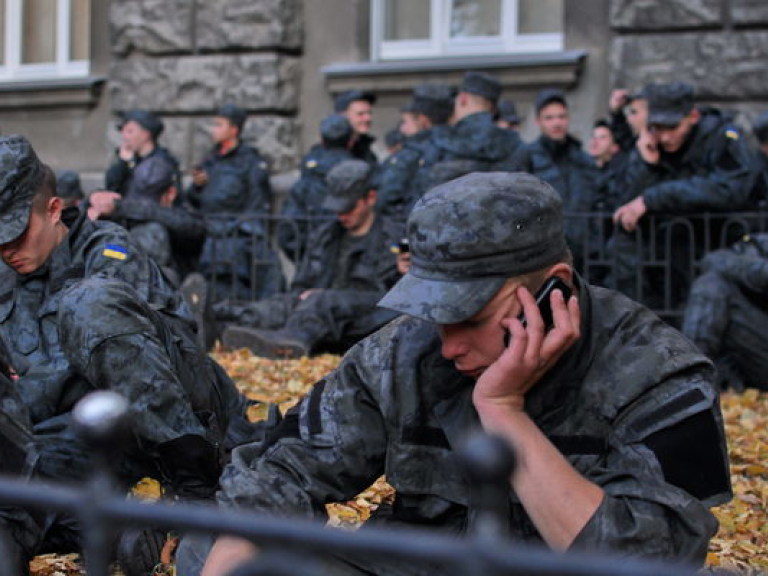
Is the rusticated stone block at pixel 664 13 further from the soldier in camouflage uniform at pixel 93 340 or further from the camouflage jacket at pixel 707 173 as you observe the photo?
the soldier in camouflage uniform at pixel 93 340

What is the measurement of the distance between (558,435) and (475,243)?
41 centimetres

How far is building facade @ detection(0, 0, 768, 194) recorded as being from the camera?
11.6 m

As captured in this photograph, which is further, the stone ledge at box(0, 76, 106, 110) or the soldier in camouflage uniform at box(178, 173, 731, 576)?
the stone ledge at box(0, 76, 106, 110)

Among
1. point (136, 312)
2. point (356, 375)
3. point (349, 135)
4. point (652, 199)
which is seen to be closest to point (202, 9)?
point (349, 135)

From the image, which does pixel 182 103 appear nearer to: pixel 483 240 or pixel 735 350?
pixel 735 350

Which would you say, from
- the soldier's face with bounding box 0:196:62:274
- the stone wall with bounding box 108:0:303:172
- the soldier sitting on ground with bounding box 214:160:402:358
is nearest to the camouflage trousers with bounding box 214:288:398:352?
the soldier sitting on ground with bounding box 214:160:402:358

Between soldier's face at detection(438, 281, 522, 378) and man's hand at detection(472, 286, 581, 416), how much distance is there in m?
0.02

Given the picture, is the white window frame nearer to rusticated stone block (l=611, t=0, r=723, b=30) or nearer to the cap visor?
rusticated stone block (l=611, t=0, r=723, b=30)

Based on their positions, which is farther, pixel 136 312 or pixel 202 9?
pixel 202 9

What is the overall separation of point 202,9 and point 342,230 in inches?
143

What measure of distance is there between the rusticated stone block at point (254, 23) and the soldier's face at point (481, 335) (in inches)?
393

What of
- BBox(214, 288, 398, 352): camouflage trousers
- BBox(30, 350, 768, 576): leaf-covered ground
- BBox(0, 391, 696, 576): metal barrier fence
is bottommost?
BBox(30, 350, 768, 576): leaf-covered ground

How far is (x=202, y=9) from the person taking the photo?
1282 centimetres

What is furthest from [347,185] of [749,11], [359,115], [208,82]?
[208,82]
